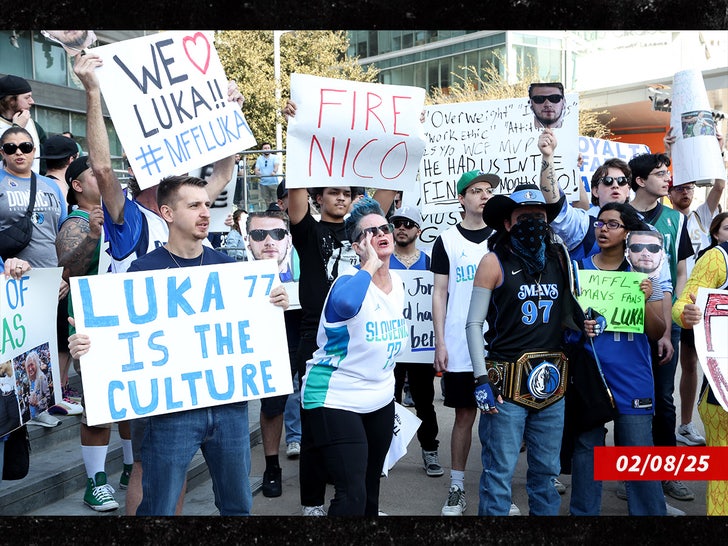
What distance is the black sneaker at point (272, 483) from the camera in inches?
200

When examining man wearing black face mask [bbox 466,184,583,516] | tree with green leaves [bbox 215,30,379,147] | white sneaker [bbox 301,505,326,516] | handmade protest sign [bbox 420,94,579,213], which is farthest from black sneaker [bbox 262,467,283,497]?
tree with green leaves [bbox 215,30,379,147]

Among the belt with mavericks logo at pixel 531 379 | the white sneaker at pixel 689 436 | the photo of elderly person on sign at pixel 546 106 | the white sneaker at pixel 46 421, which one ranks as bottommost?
the white sneaker at pixel 689 436

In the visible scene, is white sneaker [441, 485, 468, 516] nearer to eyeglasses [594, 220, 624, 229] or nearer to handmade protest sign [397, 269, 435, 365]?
handmade protest sign [397, 269, 435, 365]

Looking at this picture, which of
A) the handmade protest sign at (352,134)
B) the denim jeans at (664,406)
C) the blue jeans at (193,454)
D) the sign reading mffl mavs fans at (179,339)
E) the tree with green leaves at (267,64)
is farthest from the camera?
the tree with green leaves at (267,64)

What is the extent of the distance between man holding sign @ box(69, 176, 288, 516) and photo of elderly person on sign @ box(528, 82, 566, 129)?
2.56 meters

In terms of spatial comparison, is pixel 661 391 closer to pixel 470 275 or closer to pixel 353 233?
pixel 470 275

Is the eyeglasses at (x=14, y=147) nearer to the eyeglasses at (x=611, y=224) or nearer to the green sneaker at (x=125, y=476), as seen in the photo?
the green sneaker at (x=125, y=476)

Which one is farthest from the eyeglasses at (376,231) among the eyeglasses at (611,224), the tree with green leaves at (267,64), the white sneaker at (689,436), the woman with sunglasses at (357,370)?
the tree with green leaves at (267,64)

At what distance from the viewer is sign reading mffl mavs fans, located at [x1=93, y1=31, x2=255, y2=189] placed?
414 cm

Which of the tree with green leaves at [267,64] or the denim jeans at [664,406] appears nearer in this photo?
the denim jeans at [664,406]

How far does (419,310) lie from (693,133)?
7.45ft

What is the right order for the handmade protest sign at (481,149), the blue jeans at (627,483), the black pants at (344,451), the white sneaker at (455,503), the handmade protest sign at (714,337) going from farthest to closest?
1. the handmade protest sign at (481,149)
2. the white sneaker at (455,503)
3. the blue jeans at (627,483)
4. the handmade protest sign at (714,337)
5. the black pants at (344,451)

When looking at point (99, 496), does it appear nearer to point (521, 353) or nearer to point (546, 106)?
point (521, 353)
